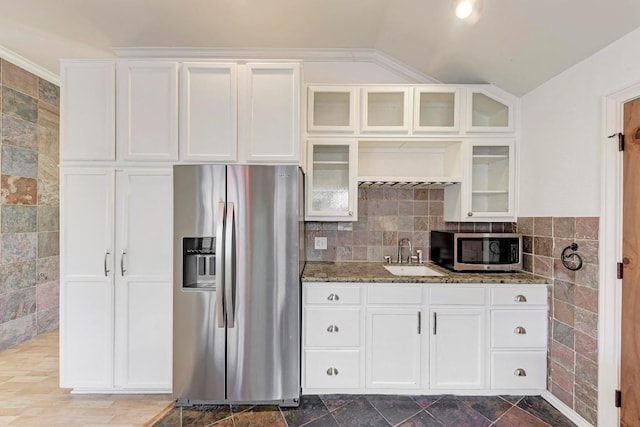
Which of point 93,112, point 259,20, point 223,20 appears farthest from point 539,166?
point 93,112

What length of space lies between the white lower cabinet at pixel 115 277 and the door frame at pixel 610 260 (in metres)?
2.79

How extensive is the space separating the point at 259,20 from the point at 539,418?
3.49 metres

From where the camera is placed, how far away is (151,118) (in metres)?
2.08

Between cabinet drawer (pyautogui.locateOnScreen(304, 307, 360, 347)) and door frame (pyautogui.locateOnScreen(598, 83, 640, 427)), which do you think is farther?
cabinet drawer (pyautogui.locateOnScreen(304, 307, 360, 347))

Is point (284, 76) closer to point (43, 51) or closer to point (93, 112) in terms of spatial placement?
point (93, 112)

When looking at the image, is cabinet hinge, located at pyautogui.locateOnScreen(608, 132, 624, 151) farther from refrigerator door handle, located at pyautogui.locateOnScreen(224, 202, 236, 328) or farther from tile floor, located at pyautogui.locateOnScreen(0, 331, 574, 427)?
refrigerator door handle, located at pyautogui.locateOnScreen(224, 202, 236, 328)

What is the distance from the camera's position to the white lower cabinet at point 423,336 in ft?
6.80

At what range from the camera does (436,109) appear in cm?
245

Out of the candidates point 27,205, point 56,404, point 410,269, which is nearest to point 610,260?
point 410,269

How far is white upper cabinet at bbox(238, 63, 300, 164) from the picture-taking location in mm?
2070

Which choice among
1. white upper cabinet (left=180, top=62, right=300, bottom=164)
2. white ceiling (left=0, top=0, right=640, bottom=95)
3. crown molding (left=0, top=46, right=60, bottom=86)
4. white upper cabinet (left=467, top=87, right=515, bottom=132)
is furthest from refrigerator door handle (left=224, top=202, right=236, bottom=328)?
crown molding (left=0, top=46, right=60, bottom=86)

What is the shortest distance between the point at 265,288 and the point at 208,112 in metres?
1.33

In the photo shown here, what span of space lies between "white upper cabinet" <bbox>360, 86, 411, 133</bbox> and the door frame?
1.24m

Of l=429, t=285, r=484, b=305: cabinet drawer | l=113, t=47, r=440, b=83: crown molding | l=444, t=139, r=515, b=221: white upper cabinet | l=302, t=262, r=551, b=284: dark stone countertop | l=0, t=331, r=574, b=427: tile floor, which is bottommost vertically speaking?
l=0, t=331, r=574, b=427: tile floor
